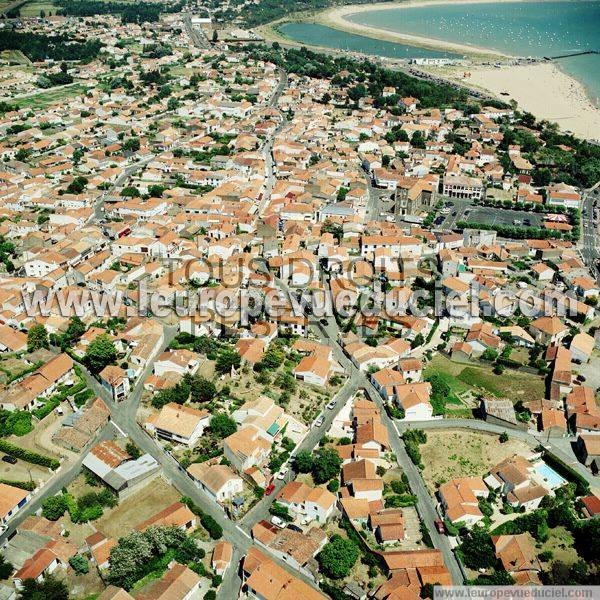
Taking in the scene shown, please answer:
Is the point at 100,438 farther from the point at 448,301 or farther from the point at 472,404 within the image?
the point at 448,301

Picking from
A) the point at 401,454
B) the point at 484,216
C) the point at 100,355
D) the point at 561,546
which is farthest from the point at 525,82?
the point at 561,546

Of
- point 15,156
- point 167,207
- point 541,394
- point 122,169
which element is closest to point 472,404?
point 541,394

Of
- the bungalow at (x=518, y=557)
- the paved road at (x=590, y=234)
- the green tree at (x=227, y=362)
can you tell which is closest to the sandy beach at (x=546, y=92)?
the paved road at (x=590, y=234)

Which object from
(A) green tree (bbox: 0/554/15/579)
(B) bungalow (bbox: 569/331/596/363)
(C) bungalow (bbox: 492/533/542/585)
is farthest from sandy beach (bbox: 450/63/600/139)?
(A) green tree (bbox: 0/554/15/579)

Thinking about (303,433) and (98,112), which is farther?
(98,112)

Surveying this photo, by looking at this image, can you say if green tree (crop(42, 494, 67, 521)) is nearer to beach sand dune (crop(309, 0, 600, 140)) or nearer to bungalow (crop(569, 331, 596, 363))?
bungalow (crop(569, 331, 596, 363))

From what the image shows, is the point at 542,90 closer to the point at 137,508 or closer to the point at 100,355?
the point at 100,355
